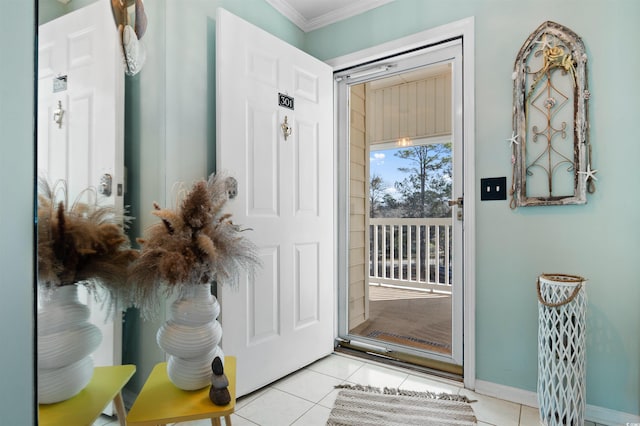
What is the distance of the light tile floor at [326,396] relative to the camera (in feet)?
5.47

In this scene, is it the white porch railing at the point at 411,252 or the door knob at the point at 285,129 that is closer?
the door knob at the point at 285,129

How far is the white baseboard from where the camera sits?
62.5 inches

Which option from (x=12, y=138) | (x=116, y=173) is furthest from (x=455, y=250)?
(x=12, y=138)

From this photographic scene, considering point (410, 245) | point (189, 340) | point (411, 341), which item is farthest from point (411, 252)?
point (189, 340)

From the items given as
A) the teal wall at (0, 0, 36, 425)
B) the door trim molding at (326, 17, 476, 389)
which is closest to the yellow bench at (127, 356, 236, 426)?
the teal wall at (0, 0, 36, 425)

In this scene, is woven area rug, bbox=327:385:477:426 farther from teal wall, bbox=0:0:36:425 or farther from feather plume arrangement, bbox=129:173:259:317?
teal wall, bbox=0:0:36:425

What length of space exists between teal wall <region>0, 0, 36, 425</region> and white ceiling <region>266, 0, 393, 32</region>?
192 centimetres

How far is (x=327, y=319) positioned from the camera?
245 cm

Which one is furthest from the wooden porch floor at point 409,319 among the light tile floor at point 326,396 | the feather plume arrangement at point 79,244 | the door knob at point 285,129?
the feather plume arrangement at point 79,244

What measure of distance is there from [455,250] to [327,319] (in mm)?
1020

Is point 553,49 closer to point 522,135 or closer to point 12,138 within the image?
point 522,135

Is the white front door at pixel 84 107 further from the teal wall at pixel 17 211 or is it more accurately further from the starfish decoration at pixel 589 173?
the starfish decoration at pixel 589 173

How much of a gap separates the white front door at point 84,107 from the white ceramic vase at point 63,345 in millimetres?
39

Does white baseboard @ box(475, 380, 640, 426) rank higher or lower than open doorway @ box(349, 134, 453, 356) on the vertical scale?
lower
